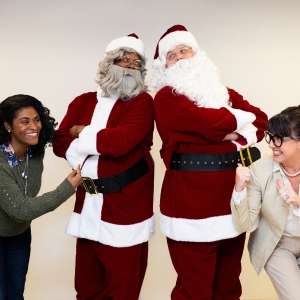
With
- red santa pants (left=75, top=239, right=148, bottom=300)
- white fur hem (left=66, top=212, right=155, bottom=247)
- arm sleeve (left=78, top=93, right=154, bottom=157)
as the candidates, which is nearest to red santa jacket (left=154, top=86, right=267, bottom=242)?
arm sleeve (left=78, top=93, right=154, bottom=157)

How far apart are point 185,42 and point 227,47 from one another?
98 cm

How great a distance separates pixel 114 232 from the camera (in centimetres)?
260

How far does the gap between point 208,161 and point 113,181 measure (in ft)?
1.82

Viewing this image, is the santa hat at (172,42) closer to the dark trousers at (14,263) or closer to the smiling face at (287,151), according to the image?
the smiling face at (287,151)

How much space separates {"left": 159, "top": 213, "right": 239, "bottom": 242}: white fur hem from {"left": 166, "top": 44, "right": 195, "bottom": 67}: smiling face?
3.02 feet

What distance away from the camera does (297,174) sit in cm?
236

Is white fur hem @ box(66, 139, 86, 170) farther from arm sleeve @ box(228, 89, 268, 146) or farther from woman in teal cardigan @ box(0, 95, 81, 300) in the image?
arm sleeve @ box(228, 89, 268, 146)

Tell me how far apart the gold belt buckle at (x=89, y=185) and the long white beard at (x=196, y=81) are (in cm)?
66

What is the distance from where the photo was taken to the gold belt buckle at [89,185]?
2617mm

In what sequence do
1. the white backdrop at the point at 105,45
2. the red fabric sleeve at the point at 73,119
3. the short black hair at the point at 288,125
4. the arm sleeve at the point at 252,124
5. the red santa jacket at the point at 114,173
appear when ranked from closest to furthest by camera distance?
the short black hair at the point at 288,125 → the arm sleeve at the point at 252,124 → the red santa jacket at the point at 114,173 → the red fabric sleeve at the point at 73,119 → the white backdrop at the point at 105,45

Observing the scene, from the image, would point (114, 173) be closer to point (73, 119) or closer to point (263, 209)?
point (73, 119)

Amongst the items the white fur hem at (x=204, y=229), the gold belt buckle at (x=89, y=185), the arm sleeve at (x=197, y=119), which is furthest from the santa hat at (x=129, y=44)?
the white fur hem at (x=204, y=229)

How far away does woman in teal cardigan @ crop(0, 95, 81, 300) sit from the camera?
2.32m

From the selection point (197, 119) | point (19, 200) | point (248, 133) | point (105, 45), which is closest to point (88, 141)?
point (19, 200)
